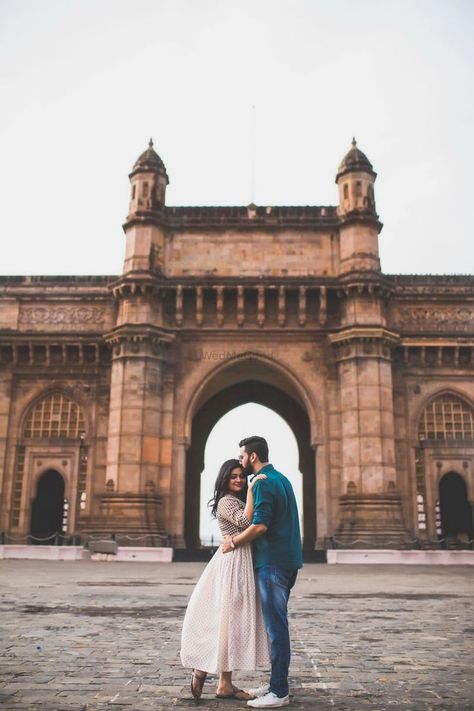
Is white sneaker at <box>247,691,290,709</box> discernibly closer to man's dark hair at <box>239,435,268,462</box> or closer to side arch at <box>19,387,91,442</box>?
man's dark hair at <box>239,435,268,462</box>

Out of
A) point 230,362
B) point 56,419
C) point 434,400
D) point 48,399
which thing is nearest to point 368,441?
point 434,400

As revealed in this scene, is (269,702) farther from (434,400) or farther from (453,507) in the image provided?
(453,507)

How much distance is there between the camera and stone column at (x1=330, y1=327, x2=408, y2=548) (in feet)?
80.9

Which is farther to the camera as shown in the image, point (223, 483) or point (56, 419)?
point (56, 419)

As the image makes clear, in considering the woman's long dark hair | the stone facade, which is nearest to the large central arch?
the stone facade

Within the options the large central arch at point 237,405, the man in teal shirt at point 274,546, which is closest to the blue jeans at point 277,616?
the man in teal shirt at point 274,546

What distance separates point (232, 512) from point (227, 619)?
74 cm

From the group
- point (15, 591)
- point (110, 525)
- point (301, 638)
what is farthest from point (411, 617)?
point (110, 525)

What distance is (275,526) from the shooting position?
5.12 m

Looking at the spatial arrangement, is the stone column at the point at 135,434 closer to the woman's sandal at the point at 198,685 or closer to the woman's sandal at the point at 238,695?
the woman's sandal at the point at 238,695

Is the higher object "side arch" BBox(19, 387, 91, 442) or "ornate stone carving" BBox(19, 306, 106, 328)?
"ornate stone carving" BBox(19, 306, 106, 328)

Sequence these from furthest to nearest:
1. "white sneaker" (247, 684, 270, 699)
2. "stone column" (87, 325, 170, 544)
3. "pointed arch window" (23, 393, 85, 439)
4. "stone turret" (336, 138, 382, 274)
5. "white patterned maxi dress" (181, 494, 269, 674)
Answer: "pointed arch window" (23, 393, 85, 439)
"stone turret" (336, 138, 382, 274)
"stone column" (87, 325, 170, 544)
"white patterned maxi dress" (181, 494, 269, 674)
"white sneaker" (247, 684, 270, 699)

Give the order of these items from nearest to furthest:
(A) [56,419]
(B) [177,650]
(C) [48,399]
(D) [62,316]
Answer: (B) [177,650] → (A) [56,419] → (C) [48,399] → (D) [62,316]

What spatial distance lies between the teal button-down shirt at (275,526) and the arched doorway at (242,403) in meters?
28.2
